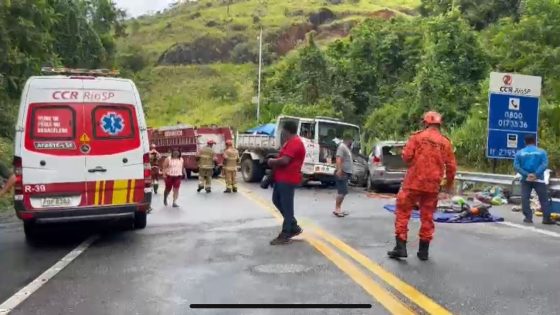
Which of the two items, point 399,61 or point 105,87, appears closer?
point 105,87

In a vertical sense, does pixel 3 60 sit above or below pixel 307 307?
above

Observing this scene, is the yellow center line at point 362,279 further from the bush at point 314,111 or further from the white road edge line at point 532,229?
the bush at point 314,111

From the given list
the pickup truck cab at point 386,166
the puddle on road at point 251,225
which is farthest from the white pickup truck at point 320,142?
the puddle on road at point 251,225

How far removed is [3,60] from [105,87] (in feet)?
28.4

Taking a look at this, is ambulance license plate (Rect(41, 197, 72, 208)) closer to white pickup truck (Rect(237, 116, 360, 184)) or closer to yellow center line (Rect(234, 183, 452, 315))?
yellow center line (Rect(234, 183, 452, 315))

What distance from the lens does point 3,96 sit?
19328 mm

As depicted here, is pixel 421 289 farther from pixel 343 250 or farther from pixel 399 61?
pixel 399 61

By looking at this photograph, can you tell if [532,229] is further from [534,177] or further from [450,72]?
[450,72]

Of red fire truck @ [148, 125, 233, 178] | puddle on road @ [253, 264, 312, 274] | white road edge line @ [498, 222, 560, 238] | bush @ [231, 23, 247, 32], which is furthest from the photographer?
bush @ [231, 23, 247, 32]

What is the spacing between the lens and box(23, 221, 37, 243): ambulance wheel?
31.7 ft

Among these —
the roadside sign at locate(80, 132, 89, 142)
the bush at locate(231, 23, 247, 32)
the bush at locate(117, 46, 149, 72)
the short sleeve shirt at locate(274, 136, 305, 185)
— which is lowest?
the short sleeve shirt at locate(274, 136, 305, 185)

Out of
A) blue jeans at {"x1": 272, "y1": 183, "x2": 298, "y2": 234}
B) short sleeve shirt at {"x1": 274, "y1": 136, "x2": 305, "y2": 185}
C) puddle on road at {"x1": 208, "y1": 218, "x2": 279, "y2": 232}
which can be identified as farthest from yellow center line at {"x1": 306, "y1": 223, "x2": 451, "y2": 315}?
puddle on road at {"x1": 208, "y1": 218, "x2": 279, "y2": 232}

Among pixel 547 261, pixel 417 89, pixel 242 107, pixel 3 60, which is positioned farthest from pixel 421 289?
pixel 242 107

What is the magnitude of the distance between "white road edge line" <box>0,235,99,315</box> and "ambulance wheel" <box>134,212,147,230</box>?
49.9 inches
